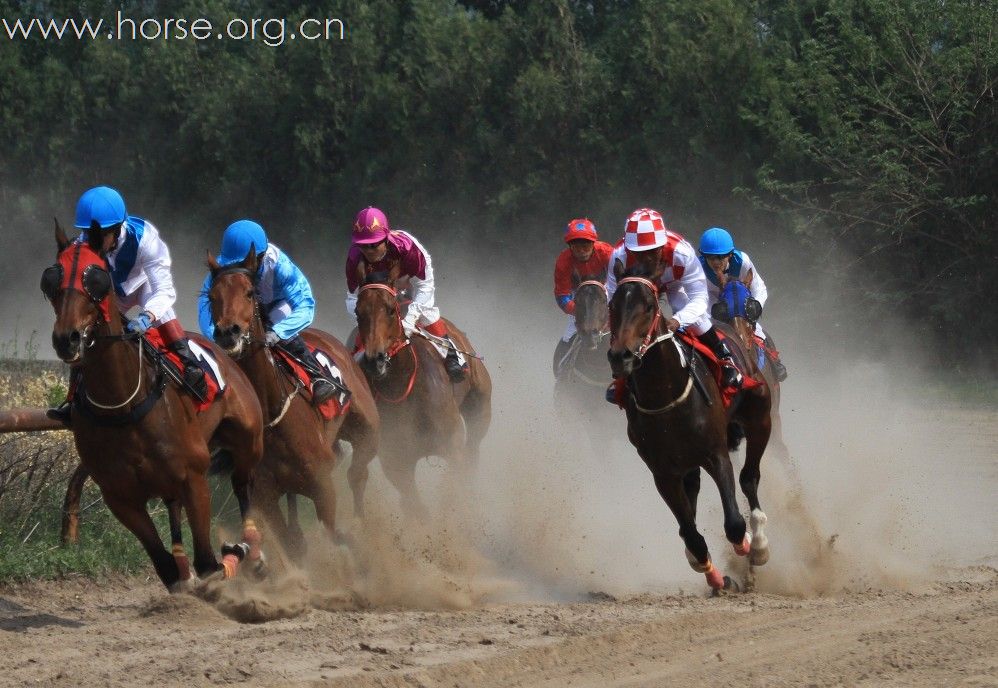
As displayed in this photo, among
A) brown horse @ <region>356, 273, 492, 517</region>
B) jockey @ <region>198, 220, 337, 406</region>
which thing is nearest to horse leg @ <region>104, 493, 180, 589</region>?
jockey @ <region>198, 220, 337, 406</region>

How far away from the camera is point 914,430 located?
17.9 metres

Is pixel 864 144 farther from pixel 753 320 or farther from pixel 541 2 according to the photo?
pixel 753 320

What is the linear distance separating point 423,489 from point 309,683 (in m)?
7.16

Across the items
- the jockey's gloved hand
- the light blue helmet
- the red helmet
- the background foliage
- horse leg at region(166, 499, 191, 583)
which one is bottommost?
horse leg at region(166, 499, 191, 583)

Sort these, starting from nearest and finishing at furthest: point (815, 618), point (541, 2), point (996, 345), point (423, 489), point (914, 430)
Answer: point (815, 618) → point (423, 489) → point (914, 430) → point (996, 345) → point (541, 2)

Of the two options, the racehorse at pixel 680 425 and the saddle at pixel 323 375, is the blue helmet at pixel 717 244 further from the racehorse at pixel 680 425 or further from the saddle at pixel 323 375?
the saddle at pixel 323 375

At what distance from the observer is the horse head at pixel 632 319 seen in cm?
838

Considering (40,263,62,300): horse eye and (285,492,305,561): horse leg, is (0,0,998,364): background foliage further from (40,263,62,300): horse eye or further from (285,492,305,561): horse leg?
(40,263,62,300): horse eye

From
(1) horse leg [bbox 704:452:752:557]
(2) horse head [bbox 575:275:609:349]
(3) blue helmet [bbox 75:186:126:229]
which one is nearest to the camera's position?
(3) blue helmet [bbox 75:186:126:229]

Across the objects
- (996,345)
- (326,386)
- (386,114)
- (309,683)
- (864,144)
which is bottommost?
(309,683)

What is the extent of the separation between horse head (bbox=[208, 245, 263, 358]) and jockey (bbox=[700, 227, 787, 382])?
394 centimetres

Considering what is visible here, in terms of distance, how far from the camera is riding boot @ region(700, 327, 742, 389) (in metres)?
9.42

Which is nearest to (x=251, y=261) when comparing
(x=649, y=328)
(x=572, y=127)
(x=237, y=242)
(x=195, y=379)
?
(x=237, y=242)

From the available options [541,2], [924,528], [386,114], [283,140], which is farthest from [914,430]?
[283,140]
